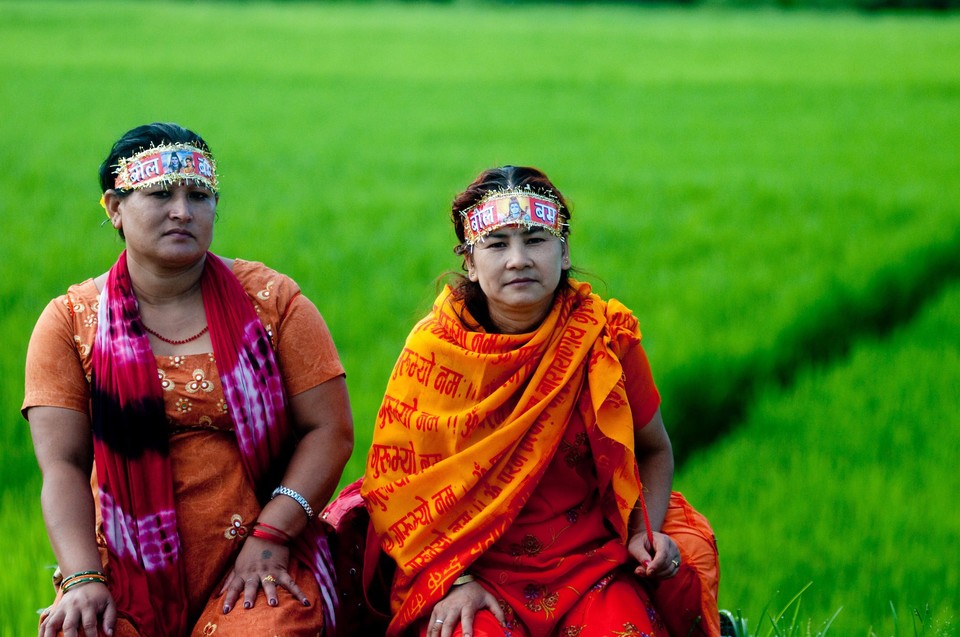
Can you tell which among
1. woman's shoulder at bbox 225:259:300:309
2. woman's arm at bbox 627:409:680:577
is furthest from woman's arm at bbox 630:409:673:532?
woman's shoulder at bbox 225:259:300:309

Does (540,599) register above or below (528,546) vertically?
below

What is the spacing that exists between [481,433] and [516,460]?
11cm

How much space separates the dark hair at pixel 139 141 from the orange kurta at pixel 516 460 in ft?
2.43

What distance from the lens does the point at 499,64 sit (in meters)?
15.8

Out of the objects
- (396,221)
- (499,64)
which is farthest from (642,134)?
(499,64)

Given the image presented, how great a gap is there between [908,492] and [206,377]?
2.80 meters

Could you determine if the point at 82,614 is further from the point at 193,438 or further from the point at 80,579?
the point at 193,438

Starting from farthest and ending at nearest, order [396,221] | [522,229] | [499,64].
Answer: [499,64] < [396,221] < [522,229]

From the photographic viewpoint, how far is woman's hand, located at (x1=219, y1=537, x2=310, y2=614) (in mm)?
2414

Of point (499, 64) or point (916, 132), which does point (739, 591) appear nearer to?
point (916, 132)

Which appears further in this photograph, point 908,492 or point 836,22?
point 836,22

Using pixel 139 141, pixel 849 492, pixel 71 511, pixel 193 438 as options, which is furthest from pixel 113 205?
pixel 849 492

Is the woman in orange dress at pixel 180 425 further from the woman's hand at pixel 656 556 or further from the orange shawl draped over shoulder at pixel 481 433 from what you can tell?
the woman's hand at pixel 656 556

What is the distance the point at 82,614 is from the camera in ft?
7.55
